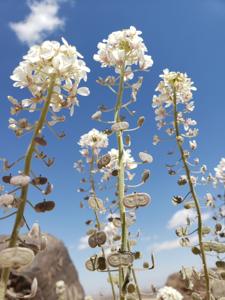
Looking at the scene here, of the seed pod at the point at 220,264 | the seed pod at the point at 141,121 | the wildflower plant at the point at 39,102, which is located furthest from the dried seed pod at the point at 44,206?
the seed pod at the point at 220,264

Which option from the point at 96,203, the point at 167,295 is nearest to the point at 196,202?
the point at 96,203

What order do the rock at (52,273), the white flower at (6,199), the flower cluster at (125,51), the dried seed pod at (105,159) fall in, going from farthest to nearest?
the rock at (52,273), the flower cluster at (125,51), the dried seed pod at (105,159), the white flower at (6,199)

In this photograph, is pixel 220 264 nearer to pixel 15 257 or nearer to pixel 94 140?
pixel 94 140

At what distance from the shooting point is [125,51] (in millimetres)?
3139

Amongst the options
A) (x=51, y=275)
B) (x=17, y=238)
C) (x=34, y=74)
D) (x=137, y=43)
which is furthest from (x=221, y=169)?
(x=51, y=275)

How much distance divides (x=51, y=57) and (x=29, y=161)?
614mm

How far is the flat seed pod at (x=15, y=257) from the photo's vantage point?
152cm

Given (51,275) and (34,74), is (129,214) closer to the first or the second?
(34,74)

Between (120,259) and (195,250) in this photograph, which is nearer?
(120,259)

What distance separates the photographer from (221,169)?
4.73 m

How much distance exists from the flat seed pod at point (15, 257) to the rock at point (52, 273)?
8129mm

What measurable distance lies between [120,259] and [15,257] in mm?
866

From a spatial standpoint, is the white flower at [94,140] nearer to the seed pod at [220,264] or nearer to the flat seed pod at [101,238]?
the seed pod at [220,264]

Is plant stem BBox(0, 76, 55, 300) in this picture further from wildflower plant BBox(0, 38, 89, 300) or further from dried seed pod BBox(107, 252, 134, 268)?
dried seed pod BBox(107, 252, 134, 268)
